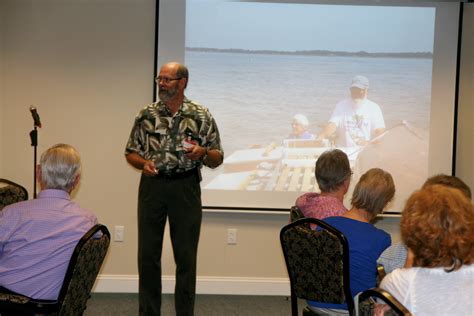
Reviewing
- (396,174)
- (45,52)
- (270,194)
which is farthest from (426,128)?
(45,52)

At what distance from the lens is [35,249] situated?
247 centimetres

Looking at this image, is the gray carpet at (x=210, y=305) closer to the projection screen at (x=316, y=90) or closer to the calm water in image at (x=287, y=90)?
the projection screen at (x=316, y=90)

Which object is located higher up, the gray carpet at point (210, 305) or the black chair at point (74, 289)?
the black chair at point (74, 289)

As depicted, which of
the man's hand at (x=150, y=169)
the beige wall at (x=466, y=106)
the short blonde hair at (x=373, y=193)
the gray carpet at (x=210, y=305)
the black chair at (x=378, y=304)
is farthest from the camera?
the beige wall at (x=466, y=106)

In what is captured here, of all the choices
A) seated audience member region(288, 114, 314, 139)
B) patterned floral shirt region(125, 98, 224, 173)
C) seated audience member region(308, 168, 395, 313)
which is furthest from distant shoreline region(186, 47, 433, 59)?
seated audience member region(308, 168, 395, 313)

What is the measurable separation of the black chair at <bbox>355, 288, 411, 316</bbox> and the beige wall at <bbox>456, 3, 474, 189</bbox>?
3047mm

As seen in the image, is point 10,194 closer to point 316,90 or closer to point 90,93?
point 90,93

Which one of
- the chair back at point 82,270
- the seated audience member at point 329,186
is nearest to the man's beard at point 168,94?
the seated audience member at point 329,186

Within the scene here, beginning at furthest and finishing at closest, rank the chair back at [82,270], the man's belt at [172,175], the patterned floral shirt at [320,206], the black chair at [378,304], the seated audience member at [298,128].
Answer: the seated audience member at [298,128] < the man's belt at [172,175] < the patterned floral shirt at [320,206] < the chair back at [82,270] < the black chair at [378,304]

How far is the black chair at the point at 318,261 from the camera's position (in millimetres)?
2551

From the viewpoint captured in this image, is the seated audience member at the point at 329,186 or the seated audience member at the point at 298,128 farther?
the seated audience member at the point at 298,128

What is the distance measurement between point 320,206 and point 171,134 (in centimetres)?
118

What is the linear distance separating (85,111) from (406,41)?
2583mm

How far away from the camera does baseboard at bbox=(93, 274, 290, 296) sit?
496 centimetres
